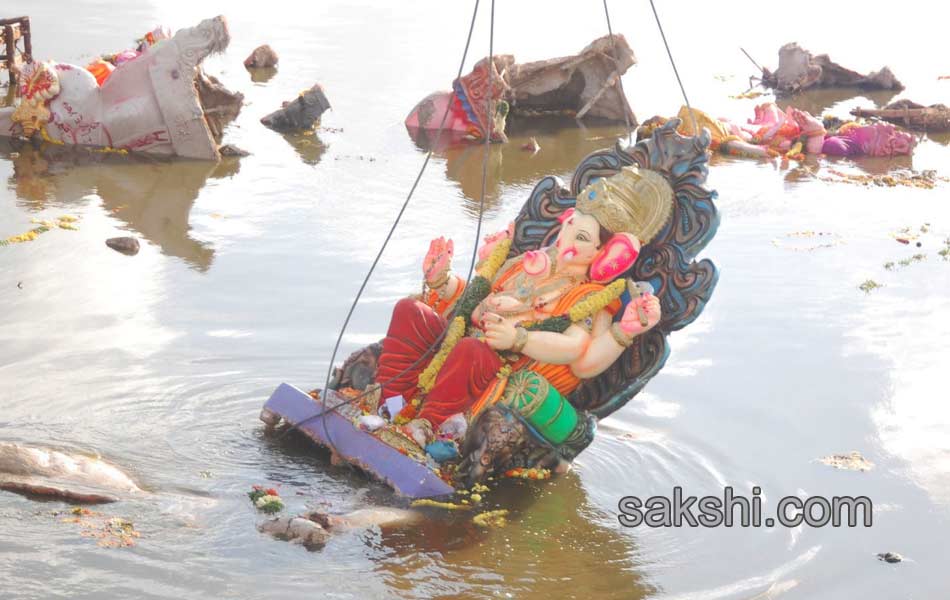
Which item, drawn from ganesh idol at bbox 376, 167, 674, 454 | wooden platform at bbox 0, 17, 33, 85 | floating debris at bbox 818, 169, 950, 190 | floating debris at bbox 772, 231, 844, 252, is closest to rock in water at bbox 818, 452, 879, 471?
ganesh idol at bbox 376, 167, 674, 454

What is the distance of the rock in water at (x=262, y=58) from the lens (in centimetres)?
1719

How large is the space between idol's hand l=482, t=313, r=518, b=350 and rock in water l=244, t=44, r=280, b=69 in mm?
11515

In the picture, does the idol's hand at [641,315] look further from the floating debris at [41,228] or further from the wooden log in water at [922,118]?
the wooden log in water at [922,118]

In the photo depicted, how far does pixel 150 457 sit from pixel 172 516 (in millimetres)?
704

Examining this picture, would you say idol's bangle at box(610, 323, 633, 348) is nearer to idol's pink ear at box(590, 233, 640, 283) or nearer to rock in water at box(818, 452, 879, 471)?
idol's pink ear at box(590, 233, 640, 283)

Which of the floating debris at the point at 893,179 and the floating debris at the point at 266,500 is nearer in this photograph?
the floating debris at the point at 266,500

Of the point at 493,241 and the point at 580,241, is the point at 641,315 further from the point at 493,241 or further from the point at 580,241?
the point at 493,241

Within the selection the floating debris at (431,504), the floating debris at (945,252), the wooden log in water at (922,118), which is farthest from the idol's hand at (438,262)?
the wooden log in water at (922,118)

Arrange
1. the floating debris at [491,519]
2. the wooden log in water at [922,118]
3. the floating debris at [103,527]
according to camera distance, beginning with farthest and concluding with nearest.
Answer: the wooden log in water at [922,118] < the floating debris at [491,519] < the floating debris at [103,527]

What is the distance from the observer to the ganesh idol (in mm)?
6453

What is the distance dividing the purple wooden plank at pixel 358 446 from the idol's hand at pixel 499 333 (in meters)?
0.68

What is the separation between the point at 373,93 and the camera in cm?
1636
